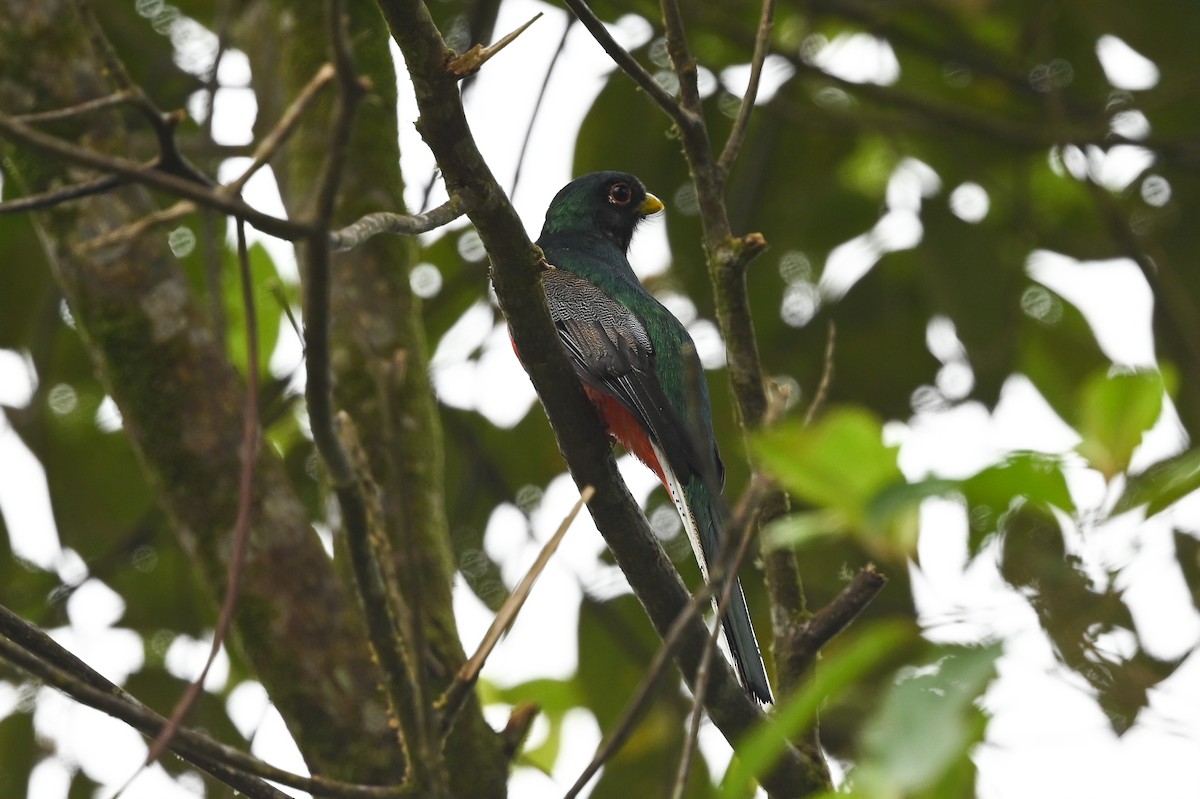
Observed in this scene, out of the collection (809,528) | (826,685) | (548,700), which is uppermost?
(809,528)

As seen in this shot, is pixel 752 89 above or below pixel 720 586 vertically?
above

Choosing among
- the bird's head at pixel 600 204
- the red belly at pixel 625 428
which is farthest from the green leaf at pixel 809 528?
the bird's head at pixel 600 204

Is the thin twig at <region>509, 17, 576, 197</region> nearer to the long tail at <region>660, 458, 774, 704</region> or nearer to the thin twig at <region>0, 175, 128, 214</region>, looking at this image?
the long tail at <region>660, 458, 774, 704</region>

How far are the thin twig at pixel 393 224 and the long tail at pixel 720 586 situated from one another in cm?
116

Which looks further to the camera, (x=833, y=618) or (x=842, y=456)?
(x=833, y=618)

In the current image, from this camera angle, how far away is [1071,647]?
1586 millimetres

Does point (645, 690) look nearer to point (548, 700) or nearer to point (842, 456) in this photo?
point (842, 456)

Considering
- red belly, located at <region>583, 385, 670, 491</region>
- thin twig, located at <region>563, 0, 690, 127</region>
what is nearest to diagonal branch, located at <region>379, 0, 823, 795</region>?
thin twig, located at <region>563, 0, 690, 127</region>

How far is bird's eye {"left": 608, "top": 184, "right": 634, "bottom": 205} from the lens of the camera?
19.0ft

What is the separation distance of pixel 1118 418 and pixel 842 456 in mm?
285

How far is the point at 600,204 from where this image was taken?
5824 mm

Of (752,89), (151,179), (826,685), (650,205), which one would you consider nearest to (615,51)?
(752,89)

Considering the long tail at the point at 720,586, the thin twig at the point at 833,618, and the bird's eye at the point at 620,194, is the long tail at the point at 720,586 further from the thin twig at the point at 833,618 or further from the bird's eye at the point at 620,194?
the bird's eye at the point at 620,194

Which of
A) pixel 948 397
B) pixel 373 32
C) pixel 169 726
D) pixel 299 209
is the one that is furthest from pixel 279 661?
pixel 948 397
